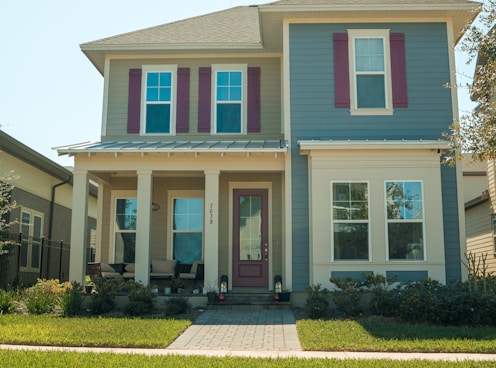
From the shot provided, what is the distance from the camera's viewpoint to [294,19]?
14234 millimetres

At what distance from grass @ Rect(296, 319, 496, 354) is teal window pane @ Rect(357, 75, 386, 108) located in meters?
5.48

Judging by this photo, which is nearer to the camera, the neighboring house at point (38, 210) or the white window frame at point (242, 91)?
the white window frame at point (242, 91)

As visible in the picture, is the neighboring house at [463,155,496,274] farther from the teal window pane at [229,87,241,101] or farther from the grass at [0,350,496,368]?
the grass at [0,350,496,368]

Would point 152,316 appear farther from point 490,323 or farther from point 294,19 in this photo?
point 294,19

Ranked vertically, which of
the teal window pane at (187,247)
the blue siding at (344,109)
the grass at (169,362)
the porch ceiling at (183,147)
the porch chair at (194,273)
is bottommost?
the grass at (169,362)

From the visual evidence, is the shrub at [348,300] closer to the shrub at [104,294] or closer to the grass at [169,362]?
the grass at [169,362]

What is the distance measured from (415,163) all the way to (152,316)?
6567 millimetres

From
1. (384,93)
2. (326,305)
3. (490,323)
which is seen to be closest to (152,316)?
(326,305)

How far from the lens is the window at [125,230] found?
1619 centimetres

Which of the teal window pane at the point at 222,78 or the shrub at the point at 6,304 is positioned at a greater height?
the teal window pane at the point at 222,78

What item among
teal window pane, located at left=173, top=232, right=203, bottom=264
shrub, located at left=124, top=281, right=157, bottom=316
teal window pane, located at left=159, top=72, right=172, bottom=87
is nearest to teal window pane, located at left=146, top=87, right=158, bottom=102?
teal window pane, located at left=159, top=72, right=172, bottom=87

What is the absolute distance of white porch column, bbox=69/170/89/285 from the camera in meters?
13.7

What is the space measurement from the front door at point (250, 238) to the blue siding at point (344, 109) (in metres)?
1.91

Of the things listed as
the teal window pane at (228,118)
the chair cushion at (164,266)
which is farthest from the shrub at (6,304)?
the teal window pane at (228,118)
